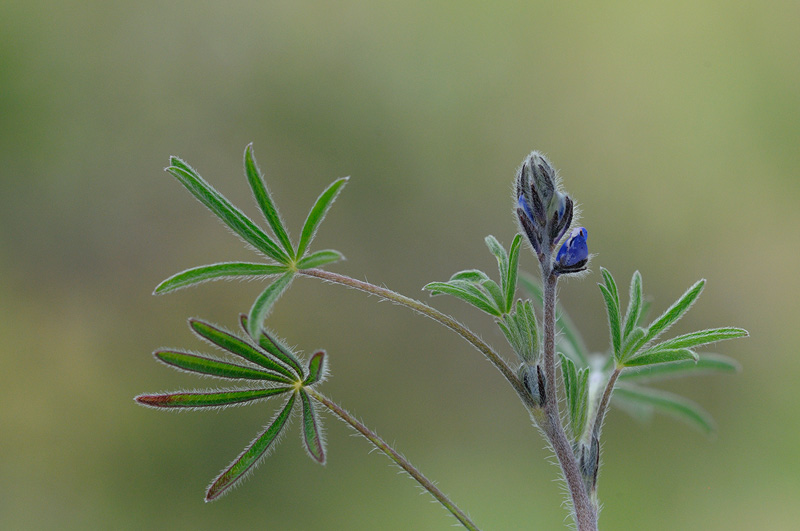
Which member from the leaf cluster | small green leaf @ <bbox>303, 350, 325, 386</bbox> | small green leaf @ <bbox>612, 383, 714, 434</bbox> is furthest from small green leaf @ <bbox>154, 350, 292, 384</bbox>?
small green leaf @ <bbox>612, 383, 714, 434</bbox>

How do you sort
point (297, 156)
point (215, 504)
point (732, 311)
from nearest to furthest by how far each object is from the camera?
point (215, 504)
point (732, 311)
point (297, 156)

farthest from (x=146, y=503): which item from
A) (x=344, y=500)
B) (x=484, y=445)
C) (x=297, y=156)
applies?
(x=297, y=156)

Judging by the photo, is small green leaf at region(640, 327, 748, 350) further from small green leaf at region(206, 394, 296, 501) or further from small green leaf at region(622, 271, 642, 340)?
small green leaf at region(206, 394, 296, 501)

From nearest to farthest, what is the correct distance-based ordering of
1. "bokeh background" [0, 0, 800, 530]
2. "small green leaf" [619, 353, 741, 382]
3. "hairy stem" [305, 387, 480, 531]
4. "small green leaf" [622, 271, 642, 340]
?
1. "hairy stem" [305, 387, 480, 531]
2. "small green leaf" [622, 271, 642, 340]
3. "small green leaf" [619, 353, 741, 382]
4. "bokeh background" [0, 0, 800, 530]

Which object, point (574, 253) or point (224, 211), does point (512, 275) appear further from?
point (224, 211)

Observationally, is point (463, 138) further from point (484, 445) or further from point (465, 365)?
point (484, 445)

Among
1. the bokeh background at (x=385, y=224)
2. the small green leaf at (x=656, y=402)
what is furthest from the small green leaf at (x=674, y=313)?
the bokeh background at (x=385, y=224)

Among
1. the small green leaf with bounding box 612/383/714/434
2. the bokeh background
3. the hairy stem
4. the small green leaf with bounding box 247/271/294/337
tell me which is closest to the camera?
the small green leaf with bounding box 247/271/294/337

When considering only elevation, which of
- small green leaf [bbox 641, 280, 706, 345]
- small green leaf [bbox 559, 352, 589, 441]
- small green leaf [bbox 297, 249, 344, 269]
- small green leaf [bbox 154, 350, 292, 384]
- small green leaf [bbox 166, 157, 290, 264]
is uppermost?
small green leaf [bbox 641, 280, 706, 345]
